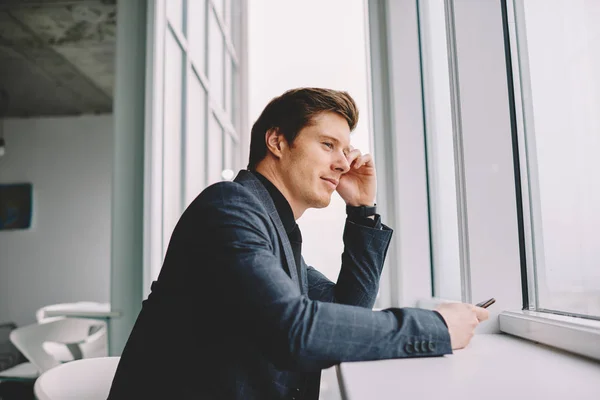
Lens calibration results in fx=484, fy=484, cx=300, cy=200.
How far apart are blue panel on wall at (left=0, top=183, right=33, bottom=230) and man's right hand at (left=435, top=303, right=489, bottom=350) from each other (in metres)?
5.81

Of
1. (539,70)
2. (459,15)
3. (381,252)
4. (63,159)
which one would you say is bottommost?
(381,252)

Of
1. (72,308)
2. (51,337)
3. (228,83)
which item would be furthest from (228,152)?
(51,337)

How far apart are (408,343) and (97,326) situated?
7.83 feet

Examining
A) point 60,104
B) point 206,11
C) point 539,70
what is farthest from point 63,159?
point 539,70

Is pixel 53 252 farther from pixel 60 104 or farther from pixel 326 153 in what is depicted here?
pixel 326 153

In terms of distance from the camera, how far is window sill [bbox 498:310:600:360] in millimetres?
839

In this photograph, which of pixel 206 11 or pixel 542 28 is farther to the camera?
pixel 206 11

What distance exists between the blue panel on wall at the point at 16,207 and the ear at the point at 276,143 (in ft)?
17.2

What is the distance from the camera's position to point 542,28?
1176mm

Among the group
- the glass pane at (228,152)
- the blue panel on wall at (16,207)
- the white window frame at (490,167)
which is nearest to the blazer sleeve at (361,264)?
the white window frame at (490,167)

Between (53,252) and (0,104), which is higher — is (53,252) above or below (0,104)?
below

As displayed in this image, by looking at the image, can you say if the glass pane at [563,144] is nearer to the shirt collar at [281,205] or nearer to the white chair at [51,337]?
the shirt collar at [281,205]

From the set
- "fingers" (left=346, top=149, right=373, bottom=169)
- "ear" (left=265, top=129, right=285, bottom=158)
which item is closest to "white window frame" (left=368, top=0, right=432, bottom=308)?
"fingers" (left=346, top=149, right=373, bottom=169)

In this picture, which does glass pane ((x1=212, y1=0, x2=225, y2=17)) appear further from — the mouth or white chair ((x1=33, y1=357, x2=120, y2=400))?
white chair ((x1=33, y1=357, x2=120, y2=400))
